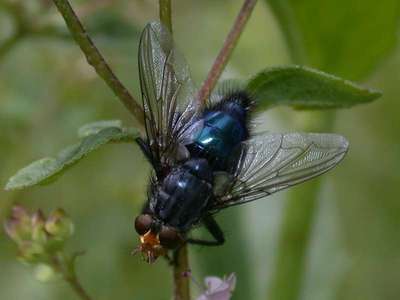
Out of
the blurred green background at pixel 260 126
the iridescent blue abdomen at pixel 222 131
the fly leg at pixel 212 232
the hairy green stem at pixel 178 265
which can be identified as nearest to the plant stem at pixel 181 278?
the hairy green stem at pixel 178 265

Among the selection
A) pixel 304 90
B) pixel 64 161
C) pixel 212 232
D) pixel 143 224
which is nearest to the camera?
pixel 64 161

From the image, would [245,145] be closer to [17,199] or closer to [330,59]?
[330,59]

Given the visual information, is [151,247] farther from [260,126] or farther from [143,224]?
[260,126]

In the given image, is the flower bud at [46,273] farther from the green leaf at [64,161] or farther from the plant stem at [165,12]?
the plant stem at [165,12]

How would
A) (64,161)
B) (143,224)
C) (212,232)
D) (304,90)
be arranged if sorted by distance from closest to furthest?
(64,161), (143,224), (304,90), (212,232)

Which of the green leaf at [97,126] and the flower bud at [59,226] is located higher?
the green leaf at [97,126]

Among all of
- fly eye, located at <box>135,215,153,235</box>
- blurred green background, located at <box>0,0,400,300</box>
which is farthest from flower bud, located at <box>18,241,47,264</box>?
blurred green background, located at <box>0,0,400,300</box>

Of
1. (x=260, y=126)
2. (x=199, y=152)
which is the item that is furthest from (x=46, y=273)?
(x=260, y=126)

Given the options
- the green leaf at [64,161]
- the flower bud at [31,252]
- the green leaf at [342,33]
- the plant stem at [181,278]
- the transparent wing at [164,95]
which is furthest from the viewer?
the green leaf at [342,33]
